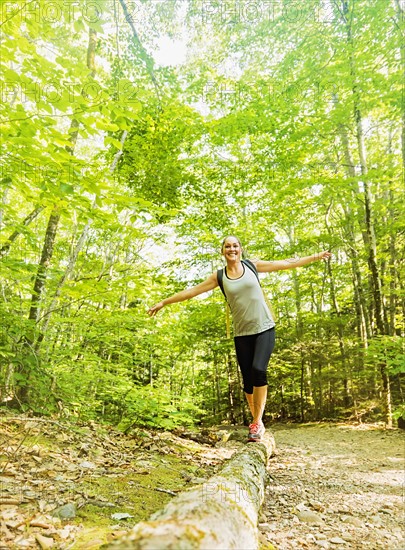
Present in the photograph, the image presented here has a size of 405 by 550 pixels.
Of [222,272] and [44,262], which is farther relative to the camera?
[44,262]

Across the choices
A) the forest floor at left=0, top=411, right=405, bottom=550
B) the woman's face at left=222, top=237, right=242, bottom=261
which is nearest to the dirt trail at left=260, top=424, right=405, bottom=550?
the forest floor at left=0, top=411, right=405, bottom=550

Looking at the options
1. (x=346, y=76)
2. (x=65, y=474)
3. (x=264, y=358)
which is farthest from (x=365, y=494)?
(x=346, y=76)

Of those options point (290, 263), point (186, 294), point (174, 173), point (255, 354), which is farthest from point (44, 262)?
point (174, 173)

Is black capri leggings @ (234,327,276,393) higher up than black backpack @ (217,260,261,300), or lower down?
lower down

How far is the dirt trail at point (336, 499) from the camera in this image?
112 inches

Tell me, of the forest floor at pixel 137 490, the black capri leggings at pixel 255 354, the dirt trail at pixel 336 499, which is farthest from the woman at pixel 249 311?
the forest floor at pixel 137 490

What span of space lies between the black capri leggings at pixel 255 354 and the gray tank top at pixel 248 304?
76 millimetres

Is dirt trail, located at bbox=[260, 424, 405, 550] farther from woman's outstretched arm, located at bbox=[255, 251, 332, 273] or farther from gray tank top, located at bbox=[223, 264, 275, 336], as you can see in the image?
woman's outstretched arm, located at bbox=[255, 251, 332, 273]

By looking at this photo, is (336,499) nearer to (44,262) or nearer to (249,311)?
(249,311)

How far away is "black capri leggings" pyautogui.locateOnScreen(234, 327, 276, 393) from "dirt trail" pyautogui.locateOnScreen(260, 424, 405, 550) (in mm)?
1270

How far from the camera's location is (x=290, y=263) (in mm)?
4039

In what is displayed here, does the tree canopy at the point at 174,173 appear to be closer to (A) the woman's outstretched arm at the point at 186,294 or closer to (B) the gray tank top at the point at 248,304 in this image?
(A) the woman's outstretched arm at the point at 186,294

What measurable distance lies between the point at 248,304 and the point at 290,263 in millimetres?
688

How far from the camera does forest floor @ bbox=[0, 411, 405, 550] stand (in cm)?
208
